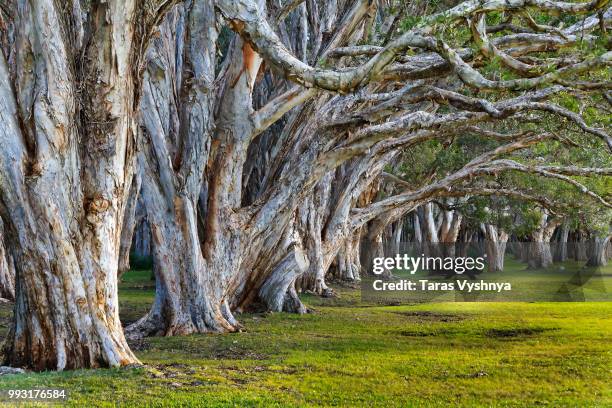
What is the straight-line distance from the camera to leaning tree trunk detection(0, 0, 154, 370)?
26.6 ft

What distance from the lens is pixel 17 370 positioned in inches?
320

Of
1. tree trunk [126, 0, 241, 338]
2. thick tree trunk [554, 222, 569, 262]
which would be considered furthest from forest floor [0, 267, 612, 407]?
thick tree trunk [554, 222, 569, 262]

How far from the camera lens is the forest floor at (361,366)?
25.2 ft

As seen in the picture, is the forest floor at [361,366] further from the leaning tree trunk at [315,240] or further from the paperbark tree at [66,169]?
the leaning tree trunk at [315,240]

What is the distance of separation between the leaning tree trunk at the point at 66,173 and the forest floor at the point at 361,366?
550 millimetres

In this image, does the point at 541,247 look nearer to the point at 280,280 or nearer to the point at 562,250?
the point at 562,250

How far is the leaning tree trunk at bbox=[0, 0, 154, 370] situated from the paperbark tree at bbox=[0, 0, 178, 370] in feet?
0.03

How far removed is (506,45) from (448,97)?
1558 mm

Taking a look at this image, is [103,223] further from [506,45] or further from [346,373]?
[506,45]

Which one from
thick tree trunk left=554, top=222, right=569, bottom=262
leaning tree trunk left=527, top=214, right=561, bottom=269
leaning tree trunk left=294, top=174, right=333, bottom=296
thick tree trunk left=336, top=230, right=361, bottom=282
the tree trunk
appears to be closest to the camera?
the tree trunk

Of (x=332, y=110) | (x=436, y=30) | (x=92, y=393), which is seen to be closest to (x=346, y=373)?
(x=92, y=393)

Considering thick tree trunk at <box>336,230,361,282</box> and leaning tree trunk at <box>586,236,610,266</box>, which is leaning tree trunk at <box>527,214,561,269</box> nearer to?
leaning tree trunk at <box>586,236,610,266</box>

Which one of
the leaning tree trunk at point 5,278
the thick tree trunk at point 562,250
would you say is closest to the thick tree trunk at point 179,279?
the leaning tree trunk at point 5,278

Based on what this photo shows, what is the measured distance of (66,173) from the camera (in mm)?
8242
